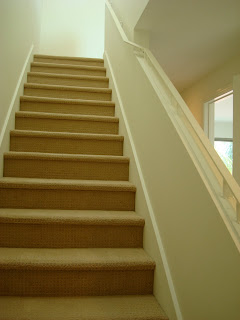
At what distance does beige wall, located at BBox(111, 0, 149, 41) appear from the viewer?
2.39 m

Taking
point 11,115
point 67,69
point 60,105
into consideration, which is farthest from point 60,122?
point 67,69

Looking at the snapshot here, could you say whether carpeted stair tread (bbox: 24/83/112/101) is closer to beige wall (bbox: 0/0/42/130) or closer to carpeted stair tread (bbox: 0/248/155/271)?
beige wall (bbox: 0/0/42/130)

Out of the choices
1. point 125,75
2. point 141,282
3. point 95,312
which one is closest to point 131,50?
point 125,75

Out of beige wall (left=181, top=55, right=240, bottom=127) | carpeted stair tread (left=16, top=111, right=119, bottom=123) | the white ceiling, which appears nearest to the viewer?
the white ceiling

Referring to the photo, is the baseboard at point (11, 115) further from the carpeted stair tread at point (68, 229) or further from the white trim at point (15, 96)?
the carpeted stair tread at point (68, 229)

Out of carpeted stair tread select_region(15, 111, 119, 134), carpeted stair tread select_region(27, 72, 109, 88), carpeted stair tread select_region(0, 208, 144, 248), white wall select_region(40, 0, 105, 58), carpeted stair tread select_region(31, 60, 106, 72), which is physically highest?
white wall select_region(40, 0, 105, 58)

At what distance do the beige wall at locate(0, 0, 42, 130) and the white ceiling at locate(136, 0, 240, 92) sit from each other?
102cm

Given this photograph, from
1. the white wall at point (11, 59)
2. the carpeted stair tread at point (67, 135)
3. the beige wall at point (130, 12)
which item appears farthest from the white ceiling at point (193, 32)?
the white wall at point (11, 59)

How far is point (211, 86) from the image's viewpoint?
366 cm

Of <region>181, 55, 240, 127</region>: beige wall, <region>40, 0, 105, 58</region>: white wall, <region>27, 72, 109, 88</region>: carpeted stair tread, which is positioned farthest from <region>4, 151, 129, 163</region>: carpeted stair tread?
<region>40, 0, 105, 58</region>: white wall

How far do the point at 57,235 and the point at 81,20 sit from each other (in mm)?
4911

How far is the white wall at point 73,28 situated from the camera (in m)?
5.55

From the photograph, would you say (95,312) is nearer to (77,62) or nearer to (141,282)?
(141,282)

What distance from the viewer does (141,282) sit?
1693 mm
